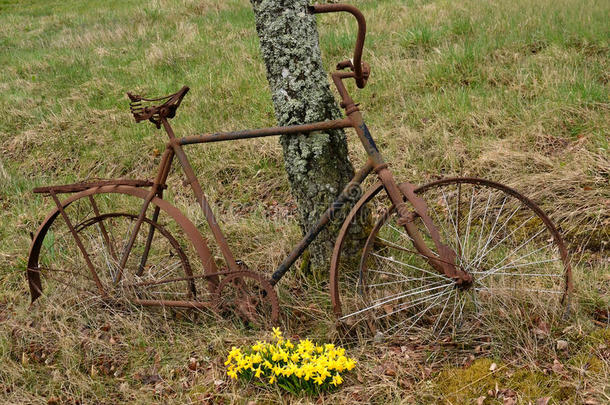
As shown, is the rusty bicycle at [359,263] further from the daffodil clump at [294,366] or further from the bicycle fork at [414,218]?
the daffodil clump at [294,366]

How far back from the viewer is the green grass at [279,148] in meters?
3.10

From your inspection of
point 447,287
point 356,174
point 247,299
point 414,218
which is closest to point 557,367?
point 447,287

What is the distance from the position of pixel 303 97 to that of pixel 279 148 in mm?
2137

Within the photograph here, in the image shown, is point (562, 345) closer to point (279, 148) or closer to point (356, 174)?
point (356, 174)

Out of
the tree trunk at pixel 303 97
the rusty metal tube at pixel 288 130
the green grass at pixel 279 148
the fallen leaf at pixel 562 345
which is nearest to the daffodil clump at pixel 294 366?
the green grass at pixel 279 148

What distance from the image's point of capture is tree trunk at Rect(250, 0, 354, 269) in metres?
3.36

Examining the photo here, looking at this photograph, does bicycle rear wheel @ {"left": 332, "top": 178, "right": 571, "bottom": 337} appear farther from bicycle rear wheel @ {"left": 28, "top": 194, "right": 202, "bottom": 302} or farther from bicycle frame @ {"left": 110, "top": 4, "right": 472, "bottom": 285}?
bicycle rear wheel @ {"left": 28, "top": 194, "right": 202, "bottom": 302}

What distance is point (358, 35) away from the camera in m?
2.88

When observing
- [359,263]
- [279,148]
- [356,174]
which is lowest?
[359,263]

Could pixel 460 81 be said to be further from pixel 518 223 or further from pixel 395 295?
pixel 395 295

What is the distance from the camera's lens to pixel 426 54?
262 inches

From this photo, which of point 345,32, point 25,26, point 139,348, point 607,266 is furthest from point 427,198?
point 25,26

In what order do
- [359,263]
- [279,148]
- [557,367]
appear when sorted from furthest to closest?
[279,148]
[359,263]
[557,367]

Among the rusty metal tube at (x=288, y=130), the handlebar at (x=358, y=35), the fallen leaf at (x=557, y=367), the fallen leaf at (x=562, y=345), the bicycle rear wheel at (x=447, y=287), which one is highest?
the handlebar at (x=358, y=35)
